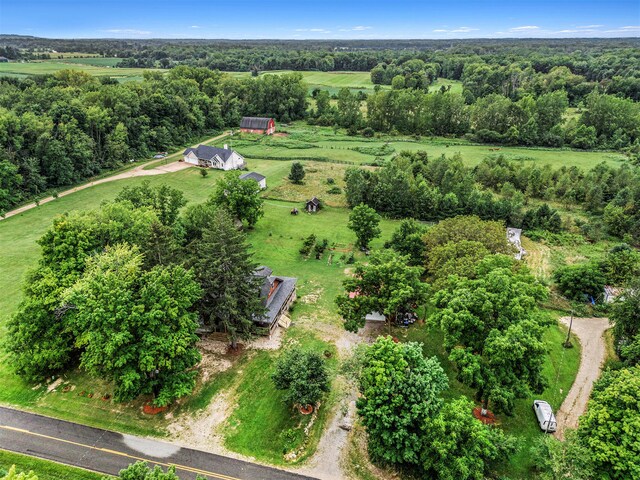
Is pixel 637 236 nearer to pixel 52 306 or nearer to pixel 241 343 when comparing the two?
pixel 241 343

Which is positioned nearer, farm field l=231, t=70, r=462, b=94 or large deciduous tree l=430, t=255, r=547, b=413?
large deciduous tree l=430, t=255, r=547, b=413

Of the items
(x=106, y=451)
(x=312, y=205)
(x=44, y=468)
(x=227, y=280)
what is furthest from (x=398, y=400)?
(x=312, y=205)

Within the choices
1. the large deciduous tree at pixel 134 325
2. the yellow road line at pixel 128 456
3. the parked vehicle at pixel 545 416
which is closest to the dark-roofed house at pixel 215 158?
the large deciduous tree at pixel 134 325

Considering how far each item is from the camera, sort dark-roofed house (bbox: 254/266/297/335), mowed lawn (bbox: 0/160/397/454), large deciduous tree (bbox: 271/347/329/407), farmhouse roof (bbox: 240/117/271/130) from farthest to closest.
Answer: farmhouse roof (bbox: 240/117/271/130)
dark-roofed house (bbox: 254/266/297/335)
mowed lawn (bbox: 0/160/397/454)
large deciduous tree (bbox: 271/347/329/407)

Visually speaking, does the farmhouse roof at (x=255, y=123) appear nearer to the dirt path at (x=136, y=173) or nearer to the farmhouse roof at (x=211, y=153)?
the dirt path at (x=136, y=173)

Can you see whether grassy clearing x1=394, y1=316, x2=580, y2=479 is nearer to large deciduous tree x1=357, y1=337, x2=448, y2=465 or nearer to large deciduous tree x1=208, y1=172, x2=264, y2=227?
large deciduous tree x1=357, y1=337, x2=448, y2=465

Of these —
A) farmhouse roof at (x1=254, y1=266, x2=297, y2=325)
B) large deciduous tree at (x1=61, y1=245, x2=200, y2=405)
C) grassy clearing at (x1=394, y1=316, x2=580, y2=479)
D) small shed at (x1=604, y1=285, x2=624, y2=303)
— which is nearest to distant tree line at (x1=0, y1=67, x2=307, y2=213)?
large deciduous tree at (x1=61, y1=245, x2=200, y2=405)

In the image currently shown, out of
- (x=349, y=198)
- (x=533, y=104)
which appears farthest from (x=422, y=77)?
(x=349, y=198)
